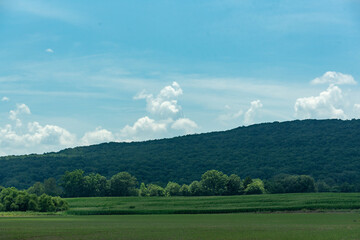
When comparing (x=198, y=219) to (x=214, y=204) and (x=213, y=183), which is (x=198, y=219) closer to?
(x=214, y=204)

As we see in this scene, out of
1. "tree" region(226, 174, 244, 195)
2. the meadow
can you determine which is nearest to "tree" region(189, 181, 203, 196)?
"tree" region(226, 174, 244, 195)

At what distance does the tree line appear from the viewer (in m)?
144

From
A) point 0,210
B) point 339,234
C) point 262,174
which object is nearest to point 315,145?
point 262,174

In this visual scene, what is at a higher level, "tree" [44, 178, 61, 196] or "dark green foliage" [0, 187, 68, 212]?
"tree" [44, 178, 61, 196]

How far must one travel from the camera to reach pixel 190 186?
15112 centimetres

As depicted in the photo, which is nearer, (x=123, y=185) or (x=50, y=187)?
(x=123, y=185)

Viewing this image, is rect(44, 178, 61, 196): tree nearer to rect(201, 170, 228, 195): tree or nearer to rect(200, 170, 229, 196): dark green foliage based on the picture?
rect(200, 170, 229, 196): dark green foliage

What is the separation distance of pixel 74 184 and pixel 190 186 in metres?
38.3

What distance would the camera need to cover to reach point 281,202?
111562mm

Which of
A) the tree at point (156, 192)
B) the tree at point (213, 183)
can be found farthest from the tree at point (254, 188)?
the tree at point (156, 192)

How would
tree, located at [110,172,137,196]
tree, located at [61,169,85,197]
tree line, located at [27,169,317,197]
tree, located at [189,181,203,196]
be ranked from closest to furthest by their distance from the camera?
1. tree line, located at [27,169,317,197]
2. tree, located at [189,181,203,196]
3. tree, located at [110,172,137,196]
4. tree, located at [61,169,85,197]

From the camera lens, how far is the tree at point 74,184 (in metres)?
160

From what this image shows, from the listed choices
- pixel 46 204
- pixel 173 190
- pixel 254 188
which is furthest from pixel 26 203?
pixel 254 188

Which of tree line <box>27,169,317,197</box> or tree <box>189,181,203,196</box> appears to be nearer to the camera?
tree line <box>27,169,317,197</box>
